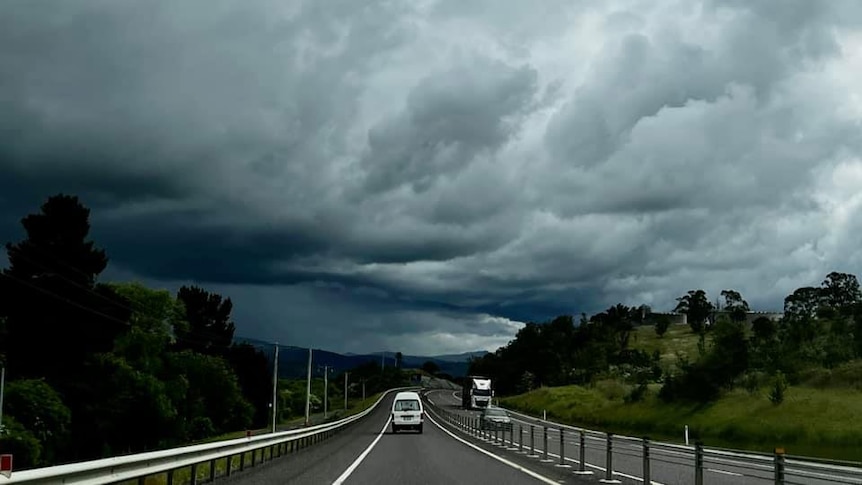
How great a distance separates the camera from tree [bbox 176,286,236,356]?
129 m

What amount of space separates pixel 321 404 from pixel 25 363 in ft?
423

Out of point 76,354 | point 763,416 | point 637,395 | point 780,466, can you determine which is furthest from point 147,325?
point 780,466

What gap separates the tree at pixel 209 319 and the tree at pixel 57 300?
49.9 m

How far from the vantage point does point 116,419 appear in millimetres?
75688

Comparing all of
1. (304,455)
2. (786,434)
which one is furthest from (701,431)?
(304,455)

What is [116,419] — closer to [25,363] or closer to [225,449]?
[25,363]

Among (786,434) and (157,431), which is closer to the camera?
(786,434)

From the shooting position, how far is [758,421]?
188 feet

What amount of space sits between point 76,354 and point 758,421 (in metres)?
48.7

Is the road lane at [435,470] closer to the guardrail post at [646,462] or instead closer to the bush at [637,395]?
the guardrail post at [646,462]

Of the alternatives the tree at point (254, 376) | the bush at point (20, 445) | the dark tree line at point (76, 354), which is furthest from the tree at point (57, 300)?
the tree at point (254, 376)

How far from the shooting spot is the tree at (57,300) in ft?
224

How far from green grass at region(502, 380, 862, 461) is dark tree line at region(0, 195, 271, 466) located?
3862 cm

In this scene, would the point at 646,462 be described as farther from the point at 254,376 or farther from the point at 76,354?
the point at 254,376
